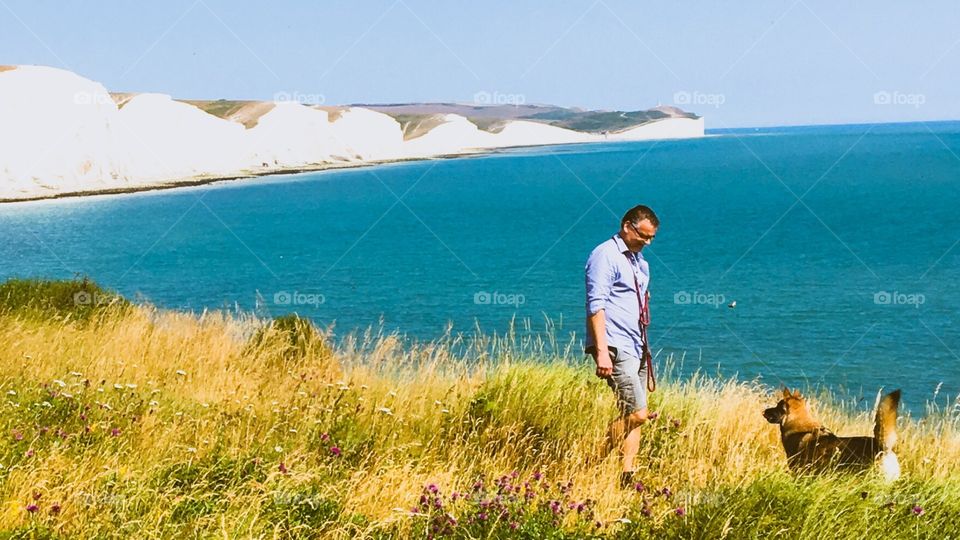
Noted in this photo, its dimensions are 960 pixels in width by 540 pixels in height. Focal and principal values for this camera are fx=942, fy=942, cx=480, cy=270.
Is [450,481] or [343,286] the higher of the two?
[343,286]

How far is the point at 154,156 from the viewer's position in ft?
349

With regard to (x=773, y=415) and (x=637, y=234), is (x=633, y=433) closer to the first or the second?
(x=773, y=415)

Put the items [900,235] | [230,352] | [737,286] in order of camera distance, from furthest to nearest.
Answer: [900,235] < [737,286] < [230,352]

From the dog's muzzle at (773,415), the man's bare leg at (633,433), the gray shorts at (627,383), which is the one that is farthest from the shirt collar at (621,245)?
the dog's muzzle at (773,415)

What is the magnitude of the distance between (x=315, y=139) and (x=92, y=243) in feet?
321

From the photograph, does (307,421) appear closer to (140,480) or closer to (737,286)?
(140,480)

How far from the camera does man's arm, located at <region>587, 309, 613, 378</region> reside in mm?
6410

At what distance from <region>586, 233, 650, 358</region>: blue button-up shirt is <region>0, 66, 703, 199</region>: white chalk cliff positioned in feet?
273

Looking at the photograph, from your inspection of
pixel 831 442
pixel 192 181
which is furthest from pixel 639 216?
pixel 192 181

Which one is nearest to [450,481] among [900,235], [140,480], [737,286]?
[140,480]

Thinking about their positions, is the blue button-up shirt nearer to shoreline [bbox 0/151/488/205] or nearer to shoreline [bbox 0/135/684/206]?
shoreline [bbox 0/135/684/206]

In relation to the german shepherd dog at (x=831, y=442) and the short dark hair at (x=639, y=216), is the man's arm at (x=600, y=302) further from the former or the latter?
the german shepherd dog at (x=831, y=442)

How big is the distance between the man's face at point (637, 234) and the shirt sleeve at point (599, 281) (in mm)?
222

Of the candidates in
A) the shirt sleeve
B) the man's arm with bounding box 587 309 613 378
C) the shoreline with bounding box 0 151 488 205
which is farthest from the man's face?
the shoreline with bounding box 0 151 488 205
